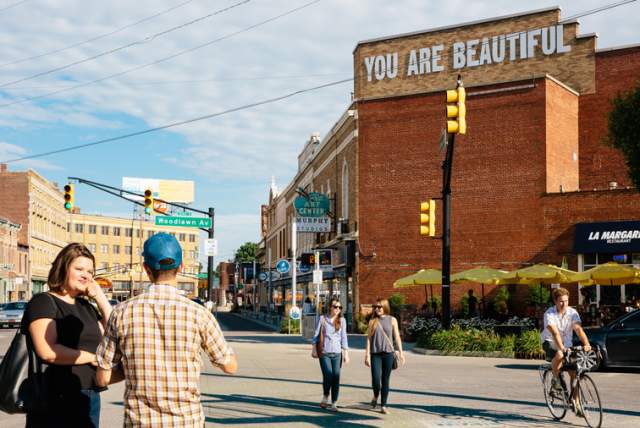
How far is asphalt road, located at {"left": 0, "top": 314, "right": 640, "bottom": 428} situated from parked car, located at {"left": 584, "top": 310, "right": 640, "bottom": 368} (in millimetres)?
354

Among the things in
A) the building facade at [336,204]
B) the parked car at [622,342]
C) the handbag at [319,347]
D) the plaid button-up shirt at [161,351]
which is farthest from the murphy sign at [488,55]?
the plaid button-up shirt at [161,351]

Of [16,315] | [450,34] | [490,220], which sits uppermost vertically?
[450,34]

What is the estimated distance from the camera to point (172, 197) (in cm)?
12731

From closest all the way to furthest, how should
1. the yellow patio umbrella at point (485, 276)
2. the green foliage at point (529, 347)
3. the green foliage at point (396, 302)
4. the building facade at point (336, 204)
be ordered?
the green foliage at point (529, 347)
the yellow patio umbrella at point (485, 276)
the green foliage at point (396, 302)
the building facade at point (336, 204)

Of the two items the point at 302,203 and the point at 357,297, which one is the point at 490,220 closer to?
the point at 357,297

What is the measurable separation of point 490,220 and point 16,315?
76.8ft

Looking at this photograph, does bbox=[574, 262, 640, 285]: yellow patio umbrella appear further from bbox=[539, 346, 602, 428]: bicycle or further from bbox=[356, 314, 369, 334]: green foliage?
bbox=[539, 346, 602, 428]: bicycle

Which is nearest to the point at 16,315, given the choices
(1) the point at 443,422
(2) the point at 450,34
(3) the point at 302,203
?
(3) the point at 302,203

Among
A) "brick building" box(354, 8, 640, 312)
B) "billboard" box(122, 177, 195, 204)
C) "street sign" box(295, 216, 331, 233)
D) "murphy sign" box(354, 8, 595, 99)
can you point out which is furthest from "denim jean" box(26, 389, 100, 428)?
"billboard" box(122, 177, 195, 204)

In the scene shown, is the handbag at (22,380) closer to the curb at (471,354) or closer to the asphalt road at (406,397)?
the asphalt road at (406,397)

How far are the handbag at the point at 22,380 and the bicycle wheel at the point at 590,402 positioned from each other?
7.60m

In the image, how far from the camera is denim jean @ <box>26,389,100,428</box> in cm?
489

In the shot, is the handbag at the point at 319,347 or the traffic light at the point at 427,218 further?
the traffic light at the point at 427,218

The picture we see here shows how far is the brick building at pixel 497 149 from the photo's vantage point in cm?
3450
